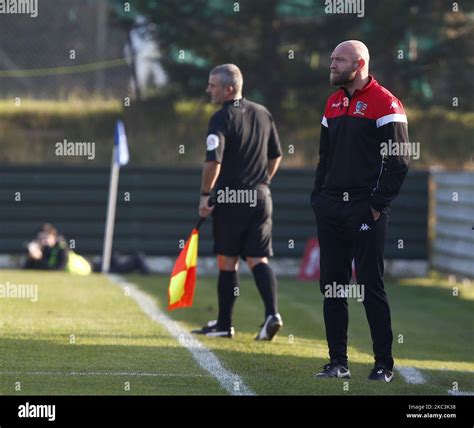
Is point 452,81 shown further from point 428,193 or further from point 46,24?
point 46,24

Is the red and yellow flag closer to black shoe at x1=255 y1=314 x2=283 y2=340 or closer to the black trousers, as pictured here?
black shoe at x1=255 y1=314 x2=283 y2=340

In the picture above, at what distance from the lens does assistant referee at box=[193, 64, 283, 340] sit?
10.8 m

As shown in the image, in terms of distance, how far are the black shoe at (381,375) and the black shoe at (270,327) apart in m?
2.22

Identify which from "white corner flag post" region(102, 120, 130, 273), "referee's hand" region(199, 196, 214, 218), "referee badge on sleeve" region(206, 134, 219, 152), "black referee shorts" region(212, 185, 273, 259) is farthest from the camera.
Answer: "white corner flag post" region(102, 120, 130, 273)

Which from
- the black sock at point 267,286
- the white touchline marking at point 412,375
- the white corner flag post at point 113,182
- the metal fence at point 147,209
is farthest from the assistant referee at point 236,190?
the metal fence at point 147,209

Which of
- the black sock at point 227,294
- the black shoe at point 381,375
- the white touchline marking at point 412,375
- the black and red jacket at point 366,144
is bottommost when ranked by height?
the white touchline marking at point 412,375

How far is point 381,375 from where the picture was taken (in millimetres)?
8625

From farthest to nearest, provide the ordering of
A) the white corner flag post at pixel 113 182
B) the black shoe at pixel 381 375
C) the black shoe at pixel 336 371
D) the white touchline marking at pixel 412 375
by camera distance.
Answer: the white corner flag post at pixel 113 182 < the white touchline marking at pixel 412 375 < the black shoe at pixel 336 371 < the black shoe at pixel 381 375

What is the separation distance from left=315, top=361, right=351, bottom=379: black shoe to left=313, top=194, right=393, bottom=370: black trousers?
0.14 ft

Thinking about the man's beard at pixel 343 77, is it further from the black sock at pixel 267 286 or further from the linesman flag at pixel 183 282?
the linesman flag at pixel 183 282

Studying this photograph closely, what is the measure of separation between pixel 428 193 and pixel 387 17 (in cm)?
451

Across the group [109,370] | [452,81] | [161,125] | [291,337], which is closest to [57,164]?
[161,125]

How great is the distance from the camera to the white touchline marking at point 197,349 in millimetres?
8211

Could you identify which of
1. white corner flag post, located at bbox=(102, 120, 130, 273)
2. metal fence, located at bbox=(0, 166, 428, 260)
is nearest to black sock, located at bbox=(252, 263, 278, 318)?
white corner flag post, located at bbox=(102, 120, 130, 273)
